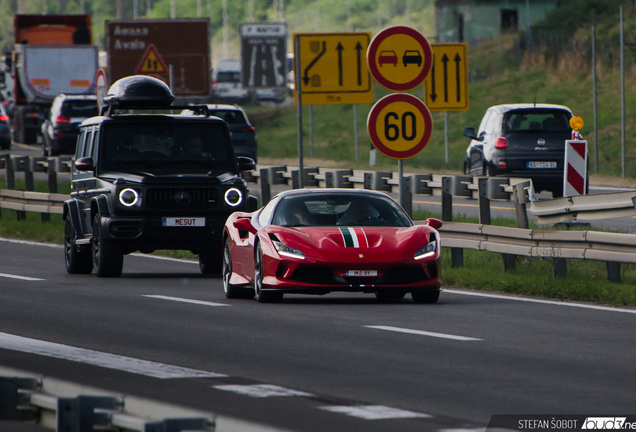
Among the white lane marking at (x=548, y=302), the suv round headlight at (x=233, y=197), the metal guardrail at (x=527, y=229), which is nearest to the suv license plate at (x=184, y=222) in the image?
the suv round headlight at (x=233, y=197)

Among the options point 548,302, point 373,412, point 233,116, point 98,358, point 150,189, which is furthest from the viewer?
point 233,116

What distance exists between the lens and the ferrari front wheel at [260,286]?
1402 cm

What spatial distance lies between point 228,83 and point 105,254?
67.8 meters

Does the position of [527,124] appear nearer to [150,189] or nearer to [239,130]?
[239,130]

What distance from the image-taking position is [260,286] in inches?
555

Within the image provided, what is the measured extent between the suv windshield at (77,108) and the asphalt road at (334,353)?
96.0 feet

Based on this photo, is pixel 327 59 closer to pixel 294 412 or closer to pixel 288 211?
pixel 288 211

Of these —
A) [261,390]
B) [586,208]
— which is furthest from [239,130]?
[261,390]

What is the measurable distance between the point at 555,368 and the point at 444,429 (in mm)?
2523

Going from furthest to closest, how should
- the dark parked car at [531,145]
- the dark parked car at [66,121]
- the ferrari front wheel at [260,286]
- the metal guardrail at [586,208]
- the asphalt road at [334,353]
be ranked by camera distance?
1. the dark parked car at [66,121]
2. the dark parked car at [531,145]
3. the metal guardrail at [586,208]
4. the ferrari front wheel at [260,286]
5. the asphalt road at [334,353]

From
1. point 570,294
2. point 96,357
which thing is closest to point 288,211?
point 570,294

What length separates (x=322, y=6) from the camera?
169875 mm

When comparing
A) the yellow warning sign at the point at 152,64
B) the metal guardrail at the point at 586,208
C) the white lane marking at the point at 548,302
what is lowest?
the white lane marking at the point at 548,302

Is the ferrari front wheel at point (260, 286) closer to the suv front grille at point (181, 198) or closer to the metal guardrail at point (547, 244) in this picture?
the metal guardrail at point (547, 244)
